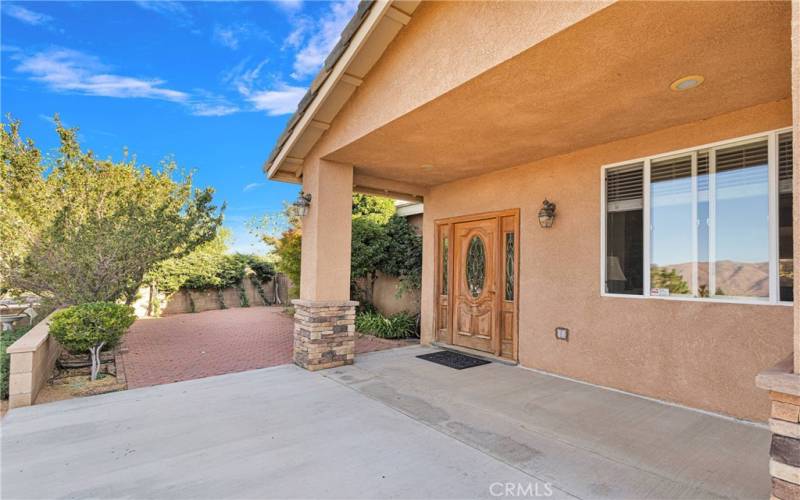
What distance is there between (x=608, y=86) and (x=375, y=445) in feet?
13.0

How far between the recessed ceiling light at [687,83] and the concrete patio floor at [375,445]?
331 cm

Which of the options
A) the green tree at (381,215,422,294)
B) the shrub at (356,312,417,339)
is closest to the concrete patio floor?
the shrub at (356,312,417,339)

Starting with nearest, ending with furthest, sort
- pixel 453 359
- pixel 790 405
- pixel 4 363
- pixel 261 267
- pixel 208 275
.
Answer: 1. pixel 790 405
2. pixel 4 363
3. pixel 453 359
4. pixel 208 275
5. pixel 261 267

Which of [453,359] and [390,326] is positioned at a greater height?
[390,326]

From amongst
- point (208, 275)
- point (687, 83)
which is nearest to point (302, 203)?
point (687, 83)

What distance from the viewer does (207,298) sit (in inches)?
603

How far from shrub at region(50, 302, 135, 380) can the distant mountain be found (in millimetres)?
7867

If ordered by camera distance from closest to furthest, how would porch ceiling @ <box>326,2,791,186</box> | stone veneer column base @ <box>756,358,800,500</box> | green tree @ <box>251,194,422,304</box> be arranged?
stone veneer column base @ <box>756,358,800,500</box>
porch ceiling @ <box>326,2,791,186</box>
green tree @ <box>251,194,422,304</box>

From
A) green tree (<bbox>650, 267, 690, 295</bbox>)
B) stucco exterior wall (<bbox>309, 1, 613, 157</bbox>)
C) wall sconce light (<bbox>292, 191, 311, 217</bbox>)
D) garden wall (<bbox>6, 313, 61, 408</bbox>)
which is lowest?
garden wall (<bbox>6, 313, 61, 408</bbox>)

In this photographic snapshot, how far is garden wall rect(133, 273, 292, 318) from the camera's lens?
13453 mm

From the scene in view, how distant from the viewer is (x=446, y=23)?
3.74 m

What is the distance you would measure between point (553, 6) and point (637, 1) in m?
0.57

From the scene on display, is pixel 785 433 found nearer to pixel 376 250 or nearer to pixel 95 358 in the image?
pixel 95 358

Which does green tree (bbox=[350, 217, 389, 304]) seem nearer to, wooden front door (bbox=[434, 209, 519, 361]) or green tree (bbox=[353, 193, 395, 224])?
green tree (bbox=[353, 193, 395, 224])
